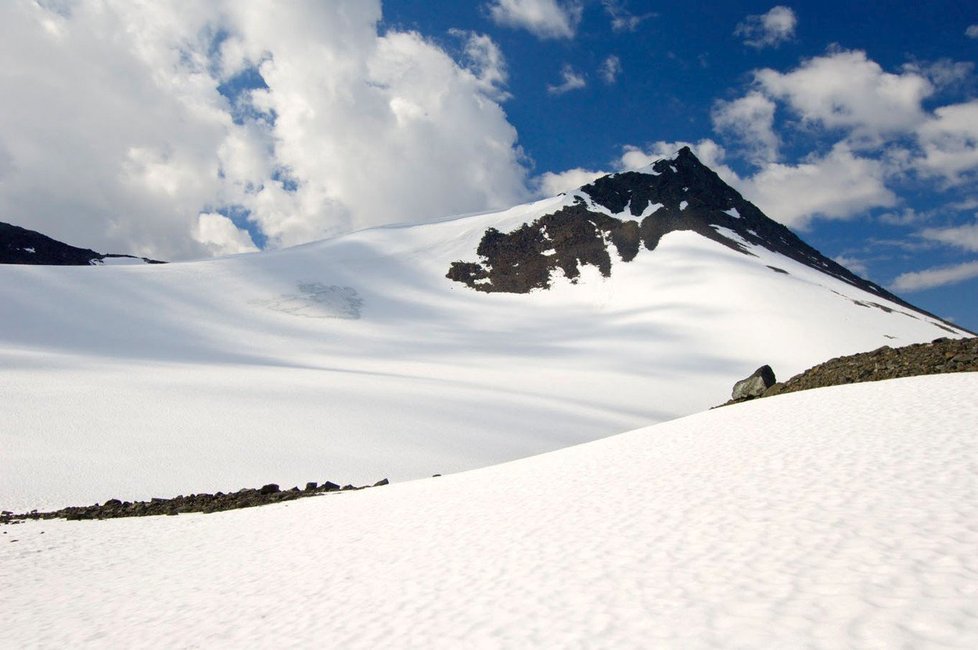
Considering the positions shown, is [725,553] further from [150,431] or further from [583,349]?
[583,349]

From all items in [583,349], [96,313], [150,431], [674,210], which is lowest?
[150,431]

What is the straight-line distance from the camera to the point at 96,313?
44375 millimetres

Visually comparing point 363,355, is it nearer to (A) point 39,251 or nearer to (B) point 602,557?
(B) point 602,557

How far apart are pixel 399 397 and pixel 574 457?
15860 mm

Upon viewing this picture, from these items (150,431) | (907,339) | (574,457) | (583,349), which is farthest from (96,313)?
(907,339)

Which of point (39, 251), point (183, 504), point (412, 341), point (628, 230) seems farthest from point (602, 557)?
point (39, 251)

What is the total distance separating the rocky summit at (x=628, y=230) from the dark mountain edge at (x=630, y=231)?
→ 0.14m

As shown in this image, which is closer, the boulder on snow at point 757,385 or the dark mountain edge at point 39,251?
the boulder on snow at point 757,385

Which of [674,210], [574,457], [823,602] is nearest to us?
[823,602]

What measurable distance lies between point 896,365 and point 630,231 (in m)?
69.4

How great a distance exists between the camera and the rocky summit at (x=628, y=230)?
77750mm

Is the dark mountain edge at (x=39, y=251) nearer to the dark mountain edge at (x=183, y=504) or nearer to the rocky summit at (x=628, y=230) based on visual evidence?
the rocky summit at (x=628, y=230)

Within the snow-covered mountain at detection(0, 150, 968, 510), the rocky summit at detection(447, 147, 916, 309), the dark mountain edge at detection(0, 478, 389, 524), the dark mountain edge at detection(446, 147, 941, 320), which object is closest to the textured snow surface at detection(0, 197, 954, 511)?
the snow-covered mountain at detection(0, 150, 968, 510)

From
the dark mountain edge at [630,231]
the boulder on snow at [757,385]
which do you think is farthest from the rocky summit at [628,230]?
the boulder on snow at [757,385]
